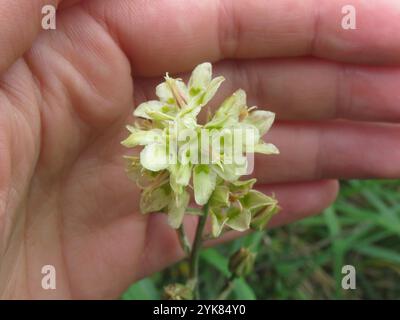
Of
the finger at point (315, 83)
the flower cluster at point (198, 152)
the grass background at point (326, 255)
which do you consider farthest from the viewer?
the grass background at point (326, 255)

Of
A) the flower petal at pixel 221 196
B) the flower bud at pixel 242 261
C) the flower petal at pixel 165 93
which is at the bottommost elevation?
the flower bud at pixel 242 261

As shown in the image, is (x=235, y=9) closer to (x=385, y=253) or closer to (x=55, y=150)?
(x=55, y=150)

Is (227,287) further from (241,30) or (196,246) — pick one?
(241,30)

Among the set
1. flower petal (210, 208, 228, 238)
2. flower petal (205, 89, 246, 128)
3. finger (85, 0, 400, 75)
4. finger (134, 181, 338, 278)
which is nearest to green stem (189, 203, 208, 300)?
flower petal (210, 208, 228, 238)

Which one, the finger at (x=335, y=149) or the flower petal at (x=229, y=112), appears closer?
the flower petal at (x=229, y=112)

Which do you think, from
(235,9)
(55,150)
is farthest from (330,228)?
(55,150)

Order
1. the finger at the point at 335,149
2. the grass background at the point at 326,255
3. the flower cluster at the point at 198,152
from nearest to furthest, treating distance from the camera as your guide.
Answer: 1. the flower cluster at the point at 198,152
2. the finger at the point at 335,149
3. the grass background at the point at 326,255

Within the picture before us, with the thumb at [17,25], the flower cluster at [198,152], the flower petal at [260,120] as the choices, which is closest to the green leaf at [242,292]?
the flower cluster at [198,152]

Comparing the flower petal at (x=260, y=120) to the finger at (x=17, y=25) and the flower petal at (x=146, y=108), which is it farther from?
the finger at (x=17, y=25)
